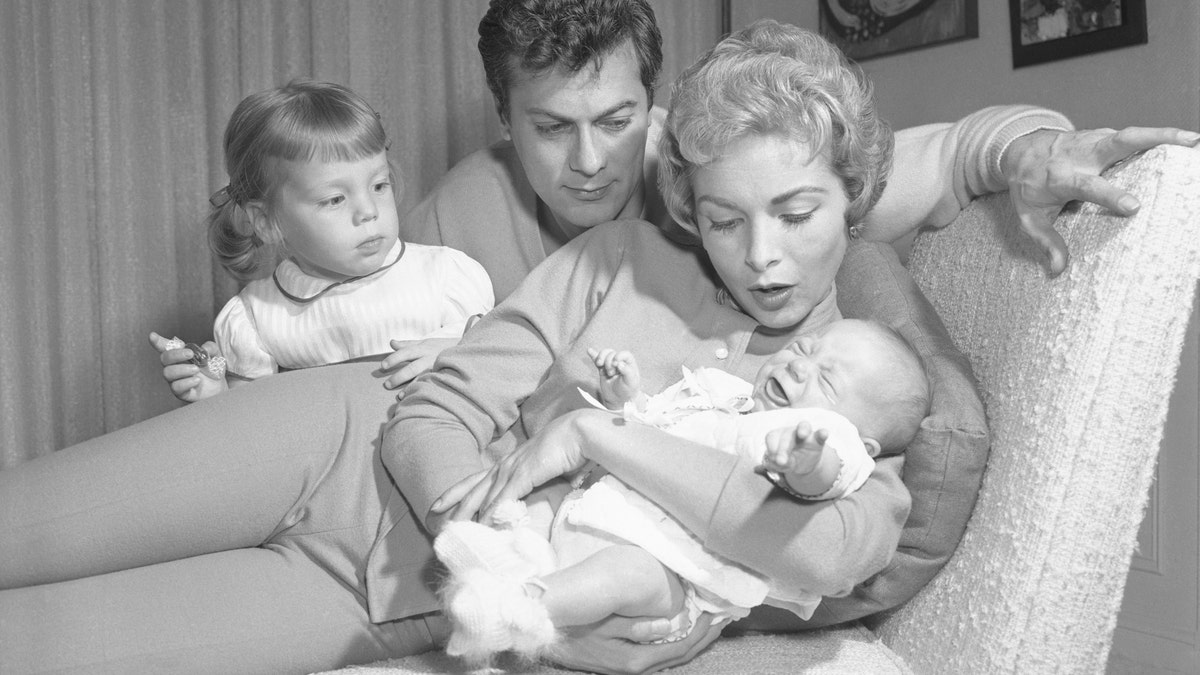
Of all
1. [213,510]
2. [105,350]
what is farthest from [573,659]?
[105,350]

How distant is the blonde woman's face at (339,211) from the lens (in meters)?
1.83

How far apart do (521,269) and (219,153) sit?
3.85ft

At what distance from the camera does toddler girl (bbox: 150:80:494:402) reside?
6.03 ft

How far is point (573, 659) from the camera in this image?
1.24 m

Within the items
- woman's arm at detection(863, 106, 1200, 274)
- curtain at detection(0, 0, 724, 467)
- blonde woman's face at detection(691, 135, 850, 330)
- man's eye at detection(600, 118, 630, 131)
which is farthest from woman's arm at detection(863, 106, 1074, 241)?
curtain at detection(0, 0, 724, 467)

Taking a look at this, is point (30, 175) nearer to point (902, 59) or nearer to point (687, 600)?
point (687, 600)

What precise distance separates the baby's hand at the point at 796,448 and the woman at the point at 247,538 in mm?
199

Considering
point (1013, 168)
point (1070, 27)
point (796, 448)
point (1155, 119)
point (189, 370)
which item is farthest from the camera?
point (1070, 27)

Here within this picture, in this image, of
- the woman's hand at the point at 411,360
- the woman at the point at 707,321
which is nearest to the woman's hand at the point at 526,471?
the woman at the point at 707,321

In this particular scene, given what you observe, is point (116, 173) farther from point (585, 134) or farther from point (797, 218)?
point (797, 218)

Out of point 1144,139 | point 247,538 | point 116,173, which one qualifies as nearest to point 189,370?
point 247,538

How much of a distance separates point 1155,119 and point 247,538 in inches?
83.7

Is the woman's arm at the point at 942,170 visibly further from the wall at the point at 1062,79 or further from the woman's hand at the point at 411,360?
the wall at the point at 1062,79

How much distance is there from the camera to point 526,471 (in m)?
1.30
